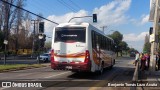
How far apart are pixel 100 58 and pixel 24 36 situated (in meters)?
89.1

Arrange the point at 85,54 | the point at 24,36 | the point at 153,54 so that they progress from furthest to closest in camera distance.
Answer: the point at 24,36 < the point at 153,54 < the point at 85,54

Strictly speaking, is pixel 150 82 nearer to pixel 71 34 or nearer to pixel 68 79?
pixel 68 79

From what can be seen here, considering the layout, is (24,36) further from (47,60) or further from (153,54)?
(153,54)

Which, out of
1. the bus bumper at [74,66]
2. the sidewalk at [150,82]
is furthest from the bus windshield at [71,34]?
the sidewalk at [150,82]

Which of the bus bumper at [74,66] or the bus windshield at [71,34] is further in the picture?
the bus windshield at [71,34]

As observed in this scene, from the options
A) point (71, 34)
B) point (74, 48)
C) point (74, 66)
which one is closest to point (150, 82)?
point (74, 66)

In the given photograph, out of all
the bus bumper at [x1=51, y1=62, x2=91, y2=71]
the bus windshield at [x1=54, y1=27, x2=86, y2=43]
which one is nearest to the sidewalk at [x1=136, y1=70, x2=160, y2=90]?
the bus bumper at [x1=51, y1=62, x2=91, y2=71]

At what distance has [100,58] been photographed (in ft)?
78.0

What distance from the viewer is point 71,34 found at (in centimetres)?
2064

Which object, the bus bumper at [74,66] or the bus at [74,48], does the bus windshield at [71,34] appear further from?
the bus bumper at [74,66]

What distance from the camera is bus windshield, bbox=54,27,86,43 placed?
67.1 feet

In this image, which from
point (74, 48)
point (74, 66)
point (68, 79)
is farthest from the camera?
point (74, 48)

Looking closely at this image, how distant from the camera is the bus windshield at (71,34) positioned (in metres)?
20.4

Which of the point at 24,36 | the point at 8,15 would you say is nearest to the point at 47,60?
the point at 8,15
